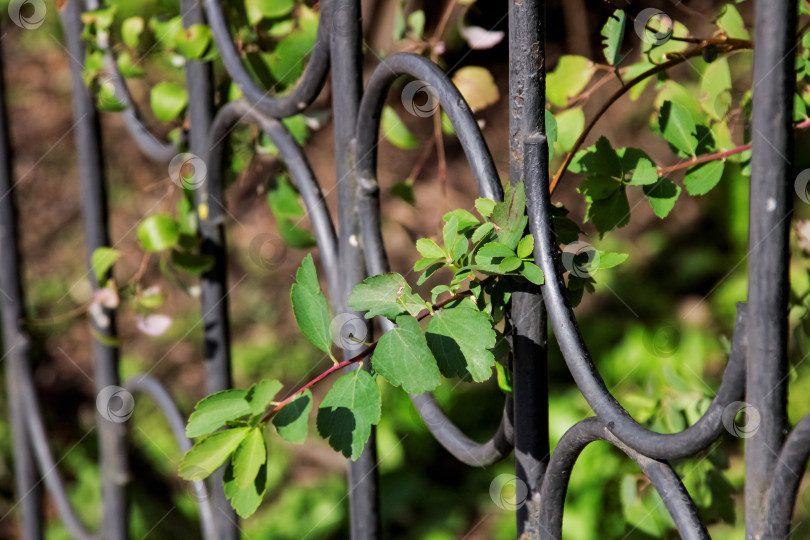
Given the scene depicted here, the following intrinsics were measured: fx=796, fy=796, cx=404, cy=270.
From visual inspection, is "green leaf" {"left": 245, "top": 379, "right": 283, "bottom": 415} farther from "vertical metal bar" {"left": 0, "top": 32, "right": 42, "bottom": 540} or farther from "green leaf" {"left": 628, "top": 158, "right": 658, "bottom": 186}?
"vertical metal bar" {"left": 0, "top": 32, "right": 42, "bottom": 540}

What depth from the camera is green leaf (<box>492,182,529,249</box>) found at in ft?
1.87

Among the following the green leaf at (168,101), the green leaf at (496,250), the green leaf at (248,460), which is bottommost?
the green leaf at (248,460)

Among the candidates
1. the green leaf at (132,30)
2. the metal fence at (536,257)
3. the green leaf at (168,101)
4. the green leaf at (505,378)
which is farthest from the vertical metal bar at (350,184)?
the green leaf at (132,30)

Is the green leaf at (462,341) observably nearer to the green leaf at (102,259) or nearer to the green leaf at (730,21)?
the green leaf at (730,21)

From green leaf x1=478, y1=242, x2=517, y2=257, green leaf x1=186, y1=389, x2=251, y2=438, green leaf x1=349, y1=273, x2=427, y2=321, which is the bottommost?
green leaf x1=186, y1=389, x2=251, y2=438

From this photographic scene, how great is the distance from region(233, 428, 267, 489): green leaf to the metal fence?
8.0 inches

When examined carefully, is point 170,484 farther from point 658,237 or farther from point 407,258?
point 658,237

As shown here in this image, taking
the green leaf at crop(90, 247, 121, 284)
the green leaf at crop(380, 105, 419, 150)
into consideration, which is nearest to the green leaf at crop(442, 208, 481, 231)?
the green leaf at crop(380, 105, 419, 150)

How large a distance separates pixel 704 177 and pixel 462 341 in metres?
0.33

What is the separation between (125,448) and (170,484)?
39.2 inches

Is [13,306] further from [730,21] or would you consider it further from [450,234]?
[730,21]

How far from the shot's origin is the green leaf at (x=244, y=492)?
1.93 feet

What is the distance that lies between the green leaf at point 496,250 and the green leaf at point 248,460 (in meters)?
0.22

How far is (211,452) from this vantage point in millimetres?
592
